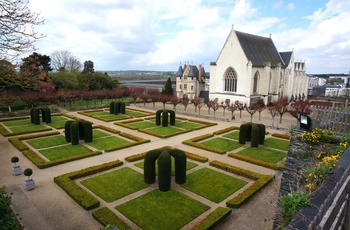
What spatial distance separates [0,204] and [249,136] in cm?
2076

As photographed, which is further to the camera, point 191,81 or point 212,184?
point 191,81

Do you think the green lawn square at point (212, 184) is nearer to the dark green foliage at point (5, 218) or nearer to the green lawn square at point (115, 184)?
the green lawn square at point (115, 184)

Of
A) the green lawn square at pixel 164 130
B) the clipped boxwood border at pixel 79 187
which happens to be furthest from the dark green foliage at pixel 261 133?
the clipped boxwood border at pixel 79 187

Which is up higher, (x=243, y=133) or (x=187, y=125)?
(x=243, y=133)

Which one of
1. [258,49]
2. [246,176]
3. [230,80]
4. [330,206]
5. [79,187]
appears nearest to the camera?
[330,206]

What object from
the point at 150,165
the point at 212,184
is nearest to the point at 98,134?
the point at 150,165

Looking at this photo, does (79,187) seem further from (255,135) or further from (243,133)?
(255,135)

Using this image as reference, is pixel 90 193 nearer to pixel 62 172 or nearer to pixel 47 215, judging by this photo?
pixel 47 215

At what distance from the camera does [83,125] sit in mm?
22188

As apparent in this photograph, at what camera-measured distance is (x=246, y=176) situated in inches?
618

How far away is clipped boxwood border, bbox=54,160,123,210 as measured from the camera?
11875 millimetres

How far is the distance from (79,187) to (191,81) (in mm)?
47399

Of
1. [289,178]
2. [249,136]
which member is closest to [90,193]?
[289,178]

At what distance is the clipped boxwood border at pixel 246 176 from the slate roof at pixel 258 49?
34076 millimetres
